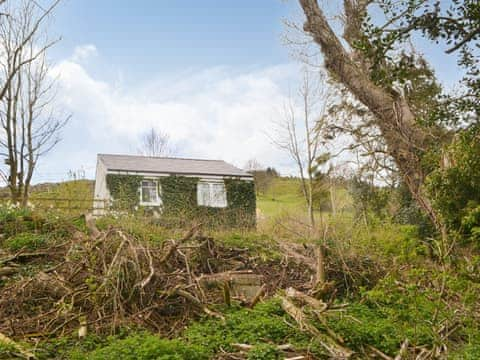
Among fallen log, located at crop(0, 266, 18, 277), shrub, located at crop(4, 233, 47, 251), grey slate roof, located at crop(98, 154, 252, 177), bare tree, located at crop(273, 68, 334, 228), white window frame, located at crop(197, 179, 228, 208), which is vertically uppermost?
bare tree, located at crop(273, 68, 334, 228)

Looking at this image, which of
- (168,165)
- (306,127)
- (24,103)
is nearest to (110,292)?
(24,103)

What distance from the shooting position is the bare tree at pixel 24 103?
15.3 metres

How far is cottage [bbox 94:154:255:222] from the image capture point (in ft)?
58.1

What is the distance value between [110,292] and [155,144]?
84.0ft

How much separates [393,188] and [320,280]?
33.6ft

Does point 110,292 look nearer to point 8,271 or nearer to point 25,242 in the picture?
point 8,271

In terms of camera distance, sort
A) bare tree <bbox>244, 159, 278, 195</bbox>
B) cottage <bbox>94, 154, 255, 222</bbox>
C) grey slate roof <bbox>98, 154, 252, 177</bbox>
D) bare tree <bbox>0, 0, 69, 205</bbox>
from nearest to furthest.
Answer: bare tree <bbox>0, 0, 69, 205</bbox>
cottage <bbox>94, 154, 255, 222</bbox>
grey slate roof <bbox>98, 154, 252, 177</bbox>
bare tree <bbox>244, 159, 278, 195</bbox>

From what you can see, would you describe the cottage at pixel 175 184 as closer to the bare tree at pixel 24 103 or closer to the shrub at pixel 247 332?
the bare tree at pixel 24 103

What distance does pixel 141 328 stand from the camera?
190 inches

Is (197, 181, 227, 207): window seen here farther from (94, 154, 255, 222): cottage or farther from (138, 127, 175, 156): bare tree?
(138, 127, 175, 156): bare tree

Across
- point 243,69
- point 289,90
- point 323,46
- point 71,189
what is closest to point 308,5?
point 323,46

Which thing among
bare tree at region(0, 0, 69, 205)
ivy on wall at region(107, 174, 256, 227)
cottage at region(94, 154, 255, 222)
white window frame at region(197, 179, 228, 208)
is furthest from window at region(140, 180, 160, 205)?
bare tree at region(0, 0, 69, 205)

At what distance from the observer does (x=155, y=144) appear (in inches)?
1179

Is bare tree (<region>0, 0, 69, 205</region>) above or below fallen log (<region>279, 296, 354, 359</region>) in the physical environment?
above
